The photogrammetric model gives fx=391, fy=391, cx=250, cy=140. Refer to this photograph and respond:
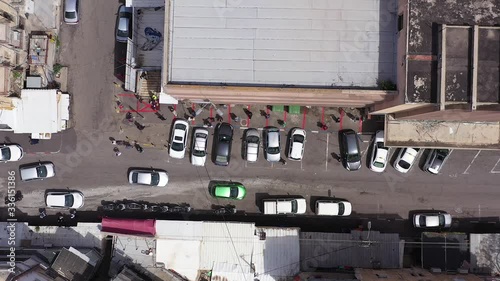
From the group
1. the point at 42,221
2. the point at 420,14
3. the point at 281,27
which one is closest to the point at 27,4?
the point at 42,221

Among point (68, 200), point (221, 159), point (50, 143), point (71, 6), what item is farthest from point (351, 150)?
point (71, 6)

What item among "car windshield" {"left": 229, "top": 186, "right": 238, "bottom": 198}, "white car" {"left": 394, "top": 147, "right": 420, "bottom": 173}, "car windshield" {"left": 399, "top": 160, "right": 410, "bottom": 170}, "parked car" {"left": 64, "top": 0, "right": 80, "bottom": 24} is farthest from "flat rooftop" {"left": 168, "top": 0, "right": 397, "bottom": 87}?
"parked car" {"left": 64, "top": 0, "right": 80, "bottom": 24}

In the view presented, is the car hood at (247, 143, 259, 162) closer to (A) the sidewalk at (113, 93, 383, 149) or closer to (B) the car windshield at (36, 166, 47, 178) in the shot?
(A) the sidewalk at (113, 93, 383, 149)

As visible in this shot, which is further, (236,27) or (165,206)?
(165,206)

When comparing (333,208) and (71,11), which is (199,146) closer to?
(333,208)

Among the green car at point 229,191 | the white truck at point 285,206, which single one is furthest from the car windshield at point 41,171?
the white truck at point 285,206

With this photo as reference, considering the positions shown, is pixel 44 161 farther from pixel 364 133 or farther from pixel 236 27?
pixel 364 133
